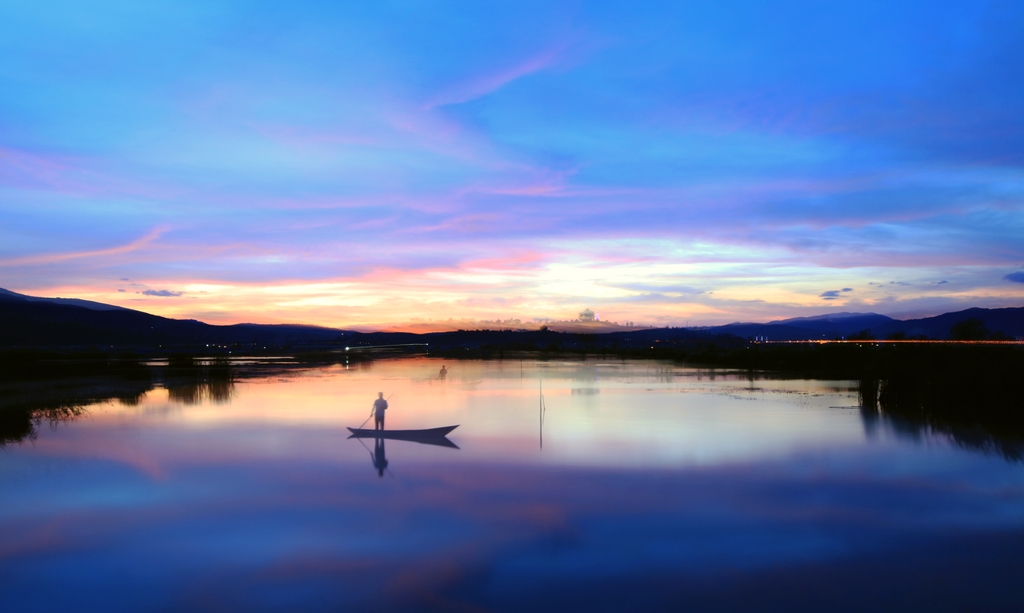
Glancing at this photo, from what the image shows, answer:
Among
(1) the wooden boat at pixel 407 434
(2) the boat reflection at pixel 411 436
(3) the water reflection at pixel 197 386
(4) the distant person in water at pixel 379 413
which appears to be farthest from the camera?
(3) the water reflection at pixel 197 386

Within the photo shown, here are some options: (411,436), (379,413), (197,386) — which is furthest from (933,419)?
(197,386)

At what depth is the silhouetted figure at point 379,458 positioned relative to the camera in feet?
58.2

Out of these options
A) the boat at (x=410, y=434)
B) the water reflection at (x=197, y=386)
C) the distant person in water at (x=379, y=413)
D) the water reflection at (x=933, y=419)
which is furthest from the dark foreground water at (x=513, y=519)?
the water reflection at (x=197, y=386)

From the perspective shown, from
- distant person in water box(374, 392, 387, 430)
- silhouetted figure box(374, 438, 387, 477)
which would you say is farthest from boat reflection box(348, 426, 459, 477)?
distant person in water box(374, 392, 387, 430)

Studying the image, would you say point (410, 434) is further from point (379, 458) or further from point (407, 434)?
point (379, 458)

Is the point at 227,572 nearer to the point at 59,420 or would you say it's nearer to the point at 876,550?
the point at 876,550

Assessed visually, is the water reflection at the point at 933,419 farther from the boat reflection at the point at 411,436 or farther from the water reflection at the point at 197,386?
the water reflection at the point at 197,386

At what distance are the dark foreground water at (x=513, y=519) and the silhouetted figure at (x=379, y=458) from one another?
128 millimetres

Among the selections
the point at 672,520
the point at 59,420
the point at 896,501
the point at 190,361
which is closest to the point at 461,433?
the point at 672,520

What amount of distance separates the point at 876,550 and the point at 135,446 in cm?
1959

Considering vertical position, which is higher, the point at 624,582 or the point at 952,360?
the point at 952,360

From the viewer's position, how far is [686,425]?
2592 centimetres

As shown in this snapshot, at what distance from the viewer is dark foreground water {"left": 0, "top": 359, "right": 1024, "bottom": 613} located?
964cm

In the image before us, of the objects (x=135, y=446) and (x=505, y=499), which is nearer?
(x=505, y=499)
